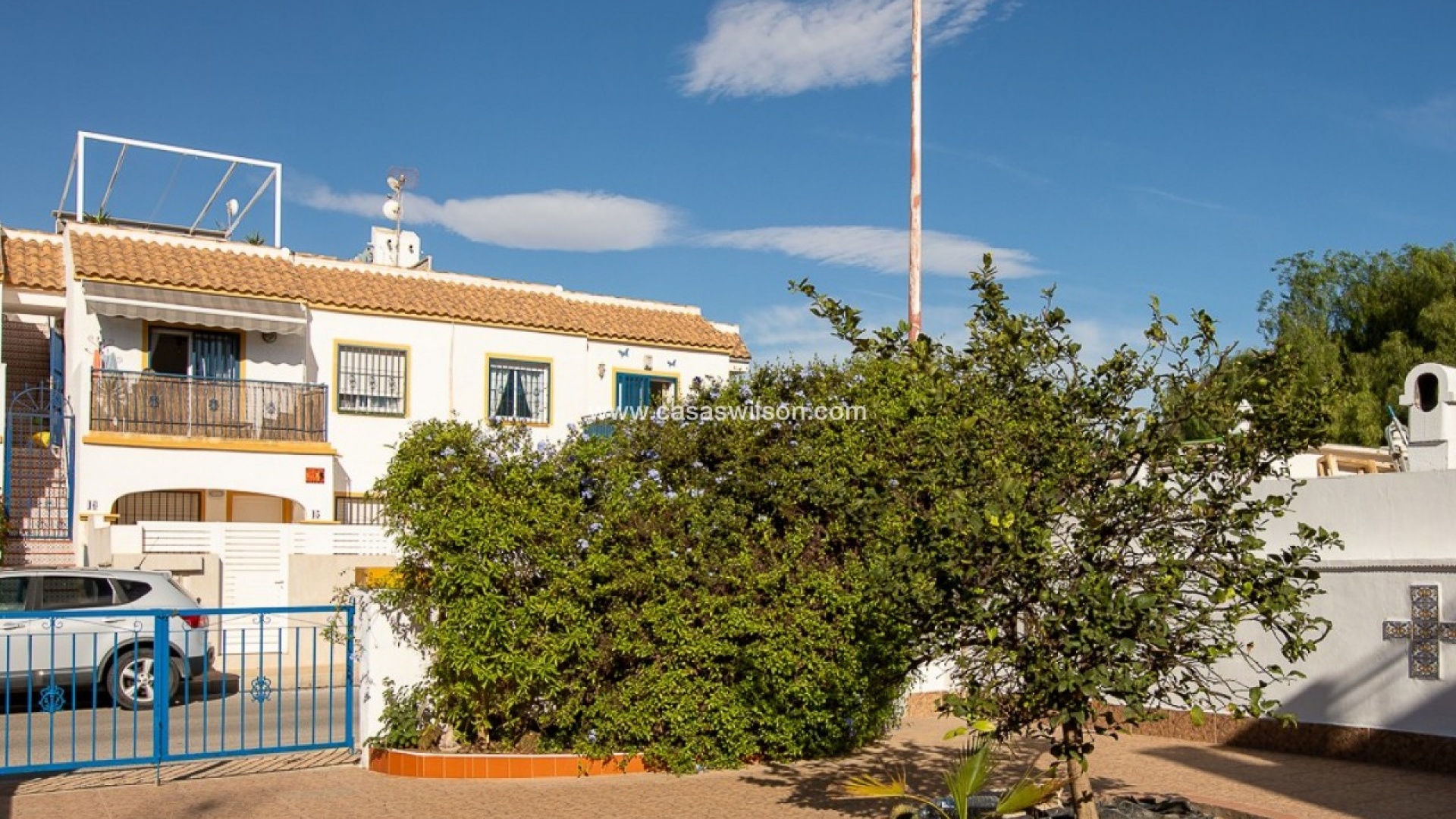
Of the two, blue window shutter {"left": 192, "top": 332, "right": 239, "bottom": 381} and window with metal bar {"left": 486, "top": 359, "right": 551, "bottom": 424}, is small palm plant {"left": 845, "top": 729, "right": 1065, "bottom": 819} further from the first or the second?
window with metal bar {"left": 486, "top": 359, "right": 551, "bottom": 424}

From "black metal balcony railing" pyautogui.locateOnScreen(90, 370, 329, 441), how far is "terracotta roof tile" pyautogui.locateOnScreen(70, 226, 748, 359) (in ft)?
5.82

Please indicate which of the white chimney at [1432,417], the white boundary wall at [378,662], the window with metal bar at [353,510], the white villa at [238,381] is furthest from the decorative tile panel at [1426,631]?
the window with metal bar at [353,510]

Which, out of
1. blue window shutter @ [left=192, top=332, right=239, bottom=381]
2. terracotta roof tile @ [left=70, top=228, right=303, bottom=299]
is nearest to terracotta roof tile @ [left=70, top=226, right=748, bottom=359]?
terracotta roof tile @ [left=70, top=228, right=303, bottom=299]

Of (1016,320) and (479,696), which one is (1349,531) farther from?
(479,696)

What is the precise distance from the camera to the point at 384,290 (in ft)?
87.2

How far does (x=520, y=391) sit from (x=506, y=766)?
17876mm

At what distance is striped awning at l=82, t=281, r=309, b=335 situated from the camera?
2292 cm

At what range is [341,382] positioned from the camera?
25.7 meters

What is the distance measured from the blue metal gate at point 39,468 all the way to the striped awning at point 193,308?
2248mm

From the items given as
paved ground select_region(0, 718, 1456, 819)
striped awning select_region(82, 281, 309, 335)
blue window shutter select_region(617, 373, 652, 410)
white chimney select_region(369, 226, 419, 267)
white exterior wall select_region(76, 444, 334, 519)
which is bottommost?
paved ground select_region(0, 718, 1456, 819)

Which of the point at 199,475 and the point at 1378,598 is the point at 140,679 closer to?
the point at 199,475

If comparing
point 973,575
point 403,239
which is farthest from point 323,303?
point 973,575

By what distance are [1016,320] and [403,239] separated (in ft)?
86.3

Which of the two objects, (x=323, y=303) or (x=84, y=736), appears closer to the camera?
(x=84, y=736)
